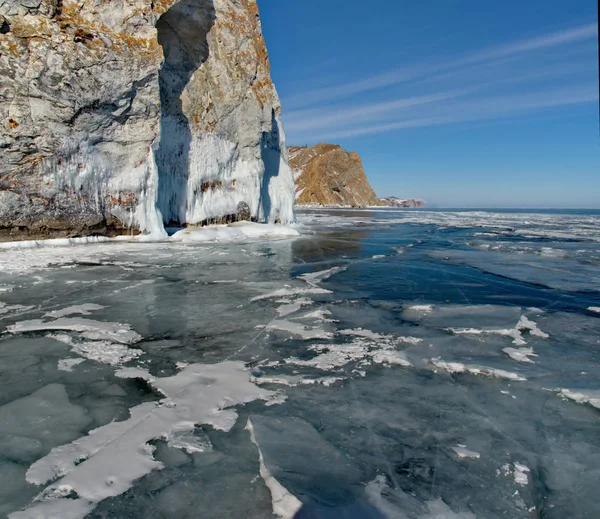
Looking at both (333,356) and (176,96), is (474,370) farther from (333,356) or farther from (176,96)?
(176,96)

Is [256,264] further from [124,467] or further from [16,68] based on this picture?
[16,68]

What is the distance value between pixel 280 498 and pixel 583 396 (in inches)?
92.8

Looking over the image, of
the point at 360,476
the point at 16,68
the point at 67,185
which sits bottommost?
the point at 360,476

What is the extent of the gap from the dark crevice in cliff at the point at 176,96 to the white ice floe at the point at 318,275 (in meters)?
8.63

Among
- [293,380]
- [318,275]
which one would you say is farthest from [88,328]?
[318,275]

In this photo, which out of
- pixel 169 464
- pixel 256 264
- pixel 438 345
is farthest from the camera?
pixel 256 264

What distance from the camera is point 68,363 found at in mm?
3240

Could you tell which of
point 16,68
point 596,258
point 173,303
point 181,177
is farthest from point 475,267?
point 16,68

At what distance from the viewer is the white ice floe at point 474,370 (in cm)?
311

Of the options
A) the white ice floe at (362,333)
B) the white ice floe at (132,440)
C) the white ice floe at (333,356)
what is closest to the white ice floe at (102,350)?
the white ice floe at (132,440)

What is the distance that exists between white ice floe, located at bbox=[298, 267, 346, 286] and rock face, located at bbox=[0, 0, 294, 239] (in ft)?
25.0

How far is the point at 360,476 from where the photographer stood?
2.00 metres

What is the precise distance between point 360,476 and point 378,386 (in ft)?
3.24

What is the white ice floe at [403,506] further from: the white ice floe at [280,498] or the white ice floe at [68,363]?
the white ice floe at [68,363]
